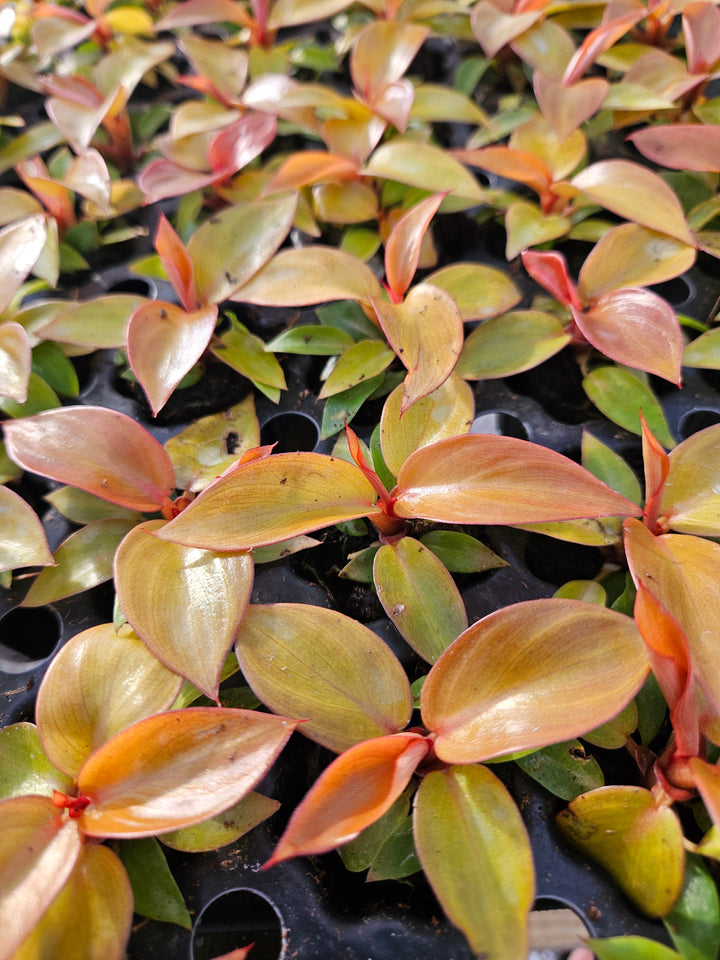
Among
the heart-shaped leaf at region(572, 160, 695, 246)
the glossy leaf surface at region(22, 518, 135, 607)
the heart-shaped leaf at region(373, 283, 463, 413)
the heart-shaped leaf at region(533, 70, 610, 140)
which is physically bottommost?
the glossy leaf surface at region(22, 518, 135, 607)

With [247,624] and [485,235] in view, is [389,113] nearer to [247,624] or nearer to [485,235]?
[485,235]

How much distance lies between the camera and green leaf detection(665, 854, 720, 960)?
429mm

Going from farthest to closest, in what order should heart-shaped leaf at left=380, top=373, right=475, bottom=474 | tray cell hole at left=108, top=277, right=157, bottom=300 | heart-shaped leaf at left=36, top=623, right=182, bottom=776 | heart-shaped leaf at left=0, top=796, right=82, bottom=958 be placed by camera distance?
tray cell hole at left=108, top=277, right=157, bottom=300, heart-shaped leaf at left=380, top=373, right=475, bottom=474, heart-shaped leaf at left=36, top=623, right=182, bottom=776, heart-shaped leaf at left=0, top=796, right=82, bottom=958

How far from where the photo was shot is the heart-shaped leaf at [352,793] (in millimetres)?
392

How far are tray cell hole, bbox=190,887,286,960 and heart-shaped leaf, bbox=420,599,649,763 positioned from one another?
182 millimetres

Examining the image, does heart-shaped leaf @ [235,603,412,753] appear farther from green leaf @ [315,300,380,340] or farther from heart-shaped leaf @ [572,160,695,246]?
heart-shaped leaf @ [572,160,695,246]

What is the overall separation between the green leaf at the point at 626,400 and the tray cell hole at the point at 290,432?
28 cm

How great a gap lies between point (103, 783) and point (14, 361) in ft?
1.33

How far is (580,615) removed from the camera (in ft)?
1.52

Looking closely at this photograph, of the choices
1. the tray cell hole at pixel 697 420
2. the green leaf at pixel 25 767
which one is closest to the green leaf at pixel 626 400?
the tray cell hole at pixel 697 420

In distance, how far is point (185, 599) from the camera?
515mm

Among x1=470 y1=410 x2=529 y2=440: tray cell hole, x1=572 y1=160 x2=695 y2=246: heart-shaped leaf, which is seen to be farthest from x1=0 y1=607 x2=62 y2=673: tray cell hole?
x1=572 y1=160 x2=695 y2=246: heart-shaped leaf

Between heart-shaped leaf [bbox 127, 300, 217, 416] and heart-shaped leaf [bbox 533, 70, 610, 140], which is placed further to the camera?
heart-shaped leaf [bbox 533, 70, 610, 140]

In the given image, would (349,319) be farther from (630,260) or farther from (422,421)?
(630,260)
